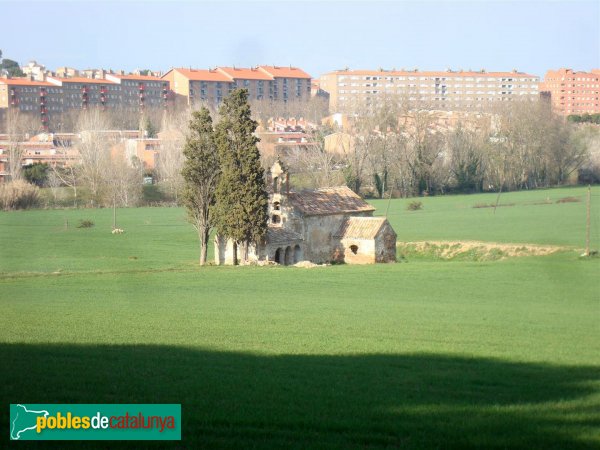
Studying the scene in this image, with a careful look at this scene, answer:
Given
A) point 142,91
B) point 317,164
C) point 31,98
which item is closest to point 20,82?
point 31,98

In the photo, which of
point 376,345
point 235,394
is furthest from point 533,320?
point 235,394

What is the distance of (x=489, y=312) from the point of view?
26.9 meters

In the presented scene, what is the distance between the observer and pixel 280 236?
4544 cm

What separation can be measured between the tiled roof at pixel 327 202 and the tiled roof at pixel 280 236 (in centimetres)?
136

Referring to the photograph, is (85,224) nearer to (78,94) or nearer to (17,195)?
(17,195)

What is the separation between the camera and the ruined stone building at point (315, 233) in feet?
151

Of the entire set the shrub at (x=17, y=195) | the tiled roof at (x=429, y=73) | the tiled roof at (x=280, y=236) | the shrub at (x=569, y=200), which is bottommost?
the tiled roof at (x=280, y=236)

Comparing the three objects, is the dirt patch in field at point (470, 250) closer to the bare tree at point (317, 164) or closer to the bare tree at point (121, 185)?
the bare tree at point (317, 164)

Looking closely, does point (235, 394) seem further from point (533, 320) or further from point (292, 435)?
point (533, 320)

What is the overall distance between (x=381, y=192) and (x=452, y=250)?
38228mm

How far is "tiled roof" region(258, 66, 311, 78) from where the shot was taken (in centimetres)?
17688

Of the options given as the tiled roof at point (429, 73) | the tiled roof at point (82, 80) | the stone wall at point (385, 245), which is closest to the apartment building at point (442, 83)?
the tiled roof at point (429, 73)

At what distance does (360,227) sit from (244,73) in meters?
128

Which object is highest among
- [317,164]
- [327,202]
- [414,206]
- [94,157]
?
[94,157]
